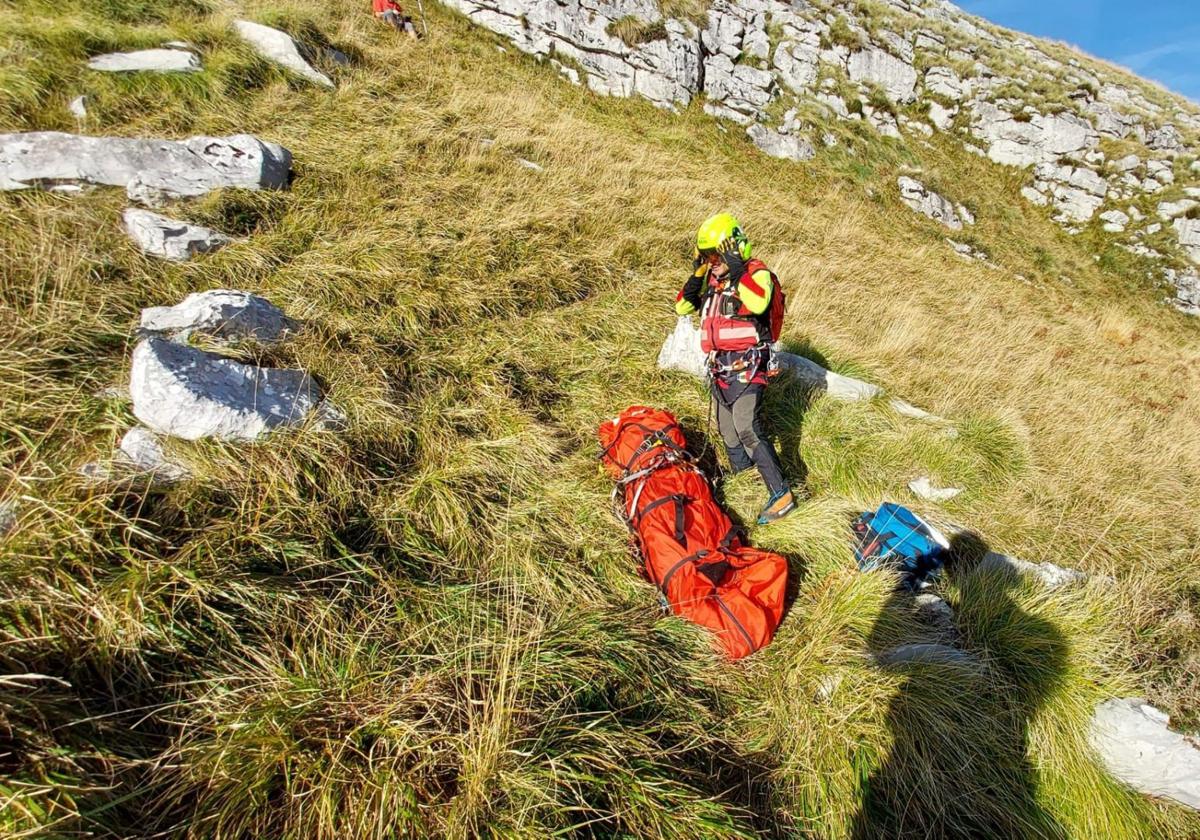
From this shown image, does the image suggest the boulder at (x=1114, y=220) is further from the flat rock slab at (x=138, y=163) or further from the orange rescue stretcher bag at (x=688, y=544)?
the flat rock slab at (x=138, y=163)

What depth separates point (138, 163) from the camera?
172 inches

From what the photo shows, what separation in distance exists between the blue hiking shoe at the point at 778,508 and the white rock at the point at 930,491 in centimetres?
154

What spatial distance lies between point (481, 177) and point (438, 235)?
1768 mm

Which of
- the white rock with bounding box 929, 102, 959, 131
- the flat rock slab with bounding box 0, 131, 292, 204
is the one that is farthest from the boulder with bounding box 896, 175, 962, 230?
the flat rock slab with bounding box 0, 131, 292, 204

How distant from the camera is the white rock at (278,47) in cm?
691

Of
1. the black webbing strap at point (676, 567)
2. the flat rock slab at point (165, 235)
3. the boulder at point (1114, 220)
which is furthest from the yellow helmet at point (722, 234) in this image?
the boulder at point (1114, 220)

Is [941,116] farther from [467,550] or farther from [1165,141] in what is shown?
[467,550]

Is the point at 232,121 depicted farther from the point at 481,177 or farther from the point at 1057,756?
the point at 1057,756

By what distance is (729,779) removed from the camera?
2383mm

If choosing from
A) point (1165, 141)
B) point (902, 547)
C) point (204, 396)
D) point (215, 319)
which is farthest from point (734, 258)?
point (1165, 141)

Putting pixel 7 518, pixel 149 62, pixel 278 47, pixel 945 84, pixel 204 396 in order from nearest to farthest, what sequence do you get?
pixel 7 518 → pixel 204 396 → pixel 149 62 → pixel 278 47 → pixel 945 84

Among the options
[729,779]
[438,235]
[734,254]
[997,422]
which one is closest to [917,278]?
[997,422]

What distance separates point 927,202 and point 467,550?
1525 centimetres

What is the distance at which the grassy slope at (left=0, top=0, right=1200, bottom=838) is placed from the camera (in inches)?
74.0
